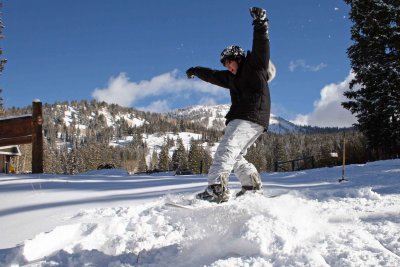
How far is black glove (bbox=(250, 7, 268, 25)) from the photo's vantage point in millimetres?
4055

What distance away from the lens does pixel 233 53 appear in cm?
444

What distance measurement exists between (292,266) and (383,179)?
6.02 meters

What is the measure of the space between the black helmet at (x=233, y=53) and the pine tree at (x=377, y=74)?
17.0m

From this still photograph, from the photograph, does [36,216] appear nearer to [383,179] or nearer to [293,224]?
[293,224]

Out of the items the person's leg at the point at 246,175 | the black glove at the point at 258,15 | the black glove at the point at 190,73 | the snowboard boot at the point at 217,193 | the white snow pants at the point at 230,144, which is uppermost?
the black glove at the point at 258,15

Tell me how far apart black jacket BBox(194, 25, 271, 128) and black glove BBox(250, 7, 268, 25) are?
55 millimetres

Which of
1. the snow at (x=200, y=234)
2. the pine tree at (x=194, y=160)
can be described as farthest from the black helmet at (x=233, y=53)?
the pine tree at (x=194, y=160)

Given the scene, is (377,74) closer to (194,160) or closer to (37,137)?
(37,137)

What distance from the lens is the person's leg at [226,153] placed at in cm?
423

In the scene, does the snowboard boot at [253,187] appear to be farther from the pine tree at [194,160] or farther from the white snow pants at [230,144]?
the pine tree at [194,160]

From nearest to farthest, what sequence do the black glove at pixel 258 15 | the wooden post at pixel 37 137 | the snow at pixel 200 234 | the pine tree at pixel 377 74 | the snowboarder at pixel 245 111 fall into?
the snow at pixel 200 234 < the black glove at pixel 258 15 < the snowboarder at pixel 245 111 < the wooden post at pixel 37 137 < the pine tree at pixel 377 74

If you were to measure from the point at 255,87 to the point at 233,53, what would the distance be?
0.52m

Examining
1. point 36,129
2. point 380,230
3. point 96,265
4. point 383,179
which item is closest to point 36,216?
point 96,265

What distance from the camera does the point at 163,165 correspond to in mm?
100000
